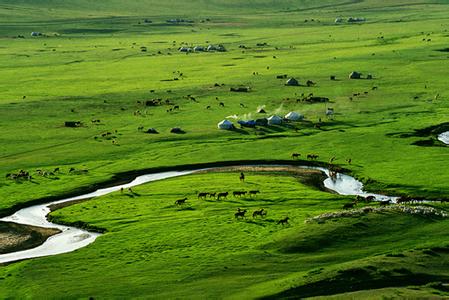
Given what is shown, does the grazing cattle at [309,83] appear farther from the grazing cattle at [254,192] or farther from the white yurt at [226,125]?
the grazing cattle at [254,192]

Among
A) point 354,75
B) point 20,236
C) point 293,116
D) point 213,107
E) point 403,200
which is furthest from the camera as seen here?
point 354,75

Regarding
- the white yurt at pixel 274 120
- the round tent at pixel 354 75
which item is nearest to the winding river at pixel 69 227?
the white yurt at pixel 274 120

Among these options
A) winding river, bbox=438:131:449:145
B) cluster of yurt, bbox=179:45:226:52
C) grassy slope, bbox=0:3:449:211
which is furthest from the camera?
cluster of yurt, bbox=179:45:226:52

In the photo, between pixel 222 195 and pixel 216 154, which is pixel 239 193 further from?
pixel 216 154

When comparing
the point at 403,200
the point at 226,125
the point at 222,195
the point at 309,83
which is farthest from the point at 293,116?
the point at 403,200

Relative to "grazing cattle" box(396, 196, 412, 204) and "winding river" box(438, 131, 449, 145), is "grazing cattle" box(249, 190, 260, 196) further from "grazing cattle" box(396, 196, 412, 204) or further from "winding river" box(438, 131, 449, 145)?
"winding river" box(438, 131, 449, 145)

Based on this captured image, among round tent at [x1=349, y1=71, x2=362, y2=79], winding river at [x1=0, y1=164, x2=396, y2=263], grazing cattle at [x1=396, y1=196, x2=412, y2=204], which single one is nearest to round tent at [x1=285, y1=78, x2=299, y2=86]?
round tent at [x1=349, y1=71, x2=362, y2=79]
